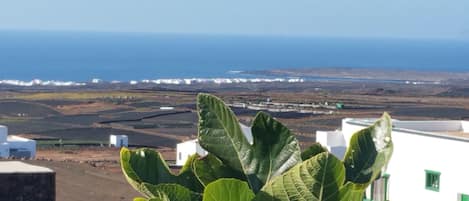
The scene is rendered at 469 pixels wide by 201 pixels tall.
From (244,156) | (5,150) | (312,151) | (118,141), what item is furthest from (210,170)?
(118,141)

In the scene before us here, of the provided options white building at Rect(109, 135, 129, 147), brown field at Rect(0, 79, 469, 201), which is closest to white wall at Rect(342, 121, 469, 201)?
brown field at Rect(0, 79, 469, 201)

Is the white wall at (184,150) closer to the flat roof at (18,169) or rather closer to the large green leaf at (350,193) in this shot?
the flat roof at (18,169)

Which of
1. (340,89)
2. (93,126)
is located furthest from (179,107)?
(340,89)

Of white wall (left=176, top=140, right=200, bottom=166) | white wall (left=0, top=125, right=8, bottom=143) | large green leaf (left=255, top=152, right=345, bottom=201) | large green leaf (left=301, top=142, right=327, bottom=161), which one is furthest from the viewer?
white wall (left=0, top=125, right=8, bottom=143)

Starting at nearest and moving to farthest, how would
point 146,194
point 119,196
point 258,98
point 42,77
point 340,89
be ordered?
point 146,194, point 119,196, point 258,98, point 340,89, point 42,77

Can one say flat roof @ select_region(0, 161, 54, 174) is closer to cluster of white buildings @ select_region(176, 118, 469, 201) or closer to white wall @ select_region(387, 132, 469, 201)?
cluster of white buildings @ select_region(176, 118, 469, 201)

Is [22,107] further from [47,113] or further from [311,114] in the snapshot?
[311,114]

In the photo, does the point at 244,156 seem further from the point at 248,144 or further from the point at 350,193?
the point at 350,193
